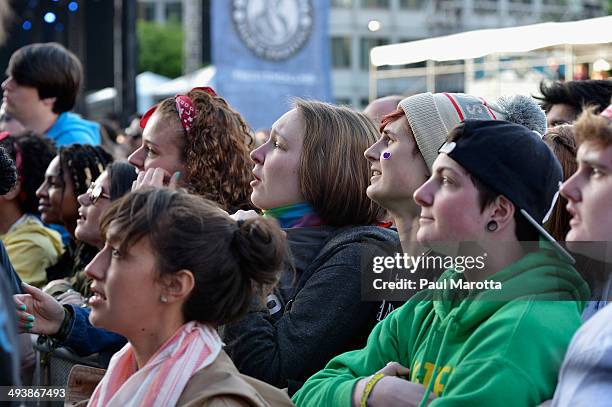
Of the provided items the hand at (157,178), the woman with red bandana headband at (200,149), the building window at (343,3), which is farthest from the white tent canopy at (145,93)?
the building window at (343,3)

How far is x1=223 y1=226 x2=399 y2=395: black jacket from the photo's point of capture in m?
3.38

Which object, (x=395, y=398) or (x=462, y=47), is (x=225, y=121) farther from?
(x=462, y=47)

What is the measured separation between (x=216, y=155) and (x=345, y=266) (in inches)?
37.4

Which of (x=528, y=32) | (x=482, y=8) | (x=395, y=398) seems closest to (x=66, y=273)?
(x=395, y=398)

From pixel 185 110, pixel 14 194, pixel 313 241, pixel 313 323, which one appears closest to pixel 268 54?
pixel 14 194

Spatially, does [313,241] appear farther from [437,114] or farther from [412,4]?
[412,4]

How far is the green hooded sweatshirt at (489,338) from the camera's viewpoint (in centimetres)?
242

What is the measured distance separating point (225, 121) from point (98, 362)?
3.63ft

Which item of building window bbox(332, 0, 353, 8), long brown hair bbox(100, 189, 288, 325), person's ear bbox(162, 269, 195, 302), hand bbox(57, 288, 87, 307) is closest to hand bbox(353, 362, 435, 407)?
long brown hair bbox(100, 189, 288, 325)

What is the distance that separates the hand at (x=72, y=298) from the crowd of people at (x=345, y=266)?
0.37 ft

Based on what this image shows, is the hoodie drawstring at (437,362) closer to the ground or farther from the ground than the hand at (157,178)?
closer to the ground

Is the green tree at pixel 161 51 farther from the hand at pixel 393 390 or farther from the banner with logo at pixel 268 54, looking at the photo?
the hand at pixel 393 390

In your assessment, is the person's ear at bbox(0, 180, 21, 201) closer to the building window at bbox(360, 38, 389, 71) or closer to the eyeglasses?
the eyeglasses

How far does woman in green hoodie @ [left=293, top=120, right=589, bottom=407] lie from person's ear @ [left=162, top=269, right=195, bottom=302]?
21.2 inches
